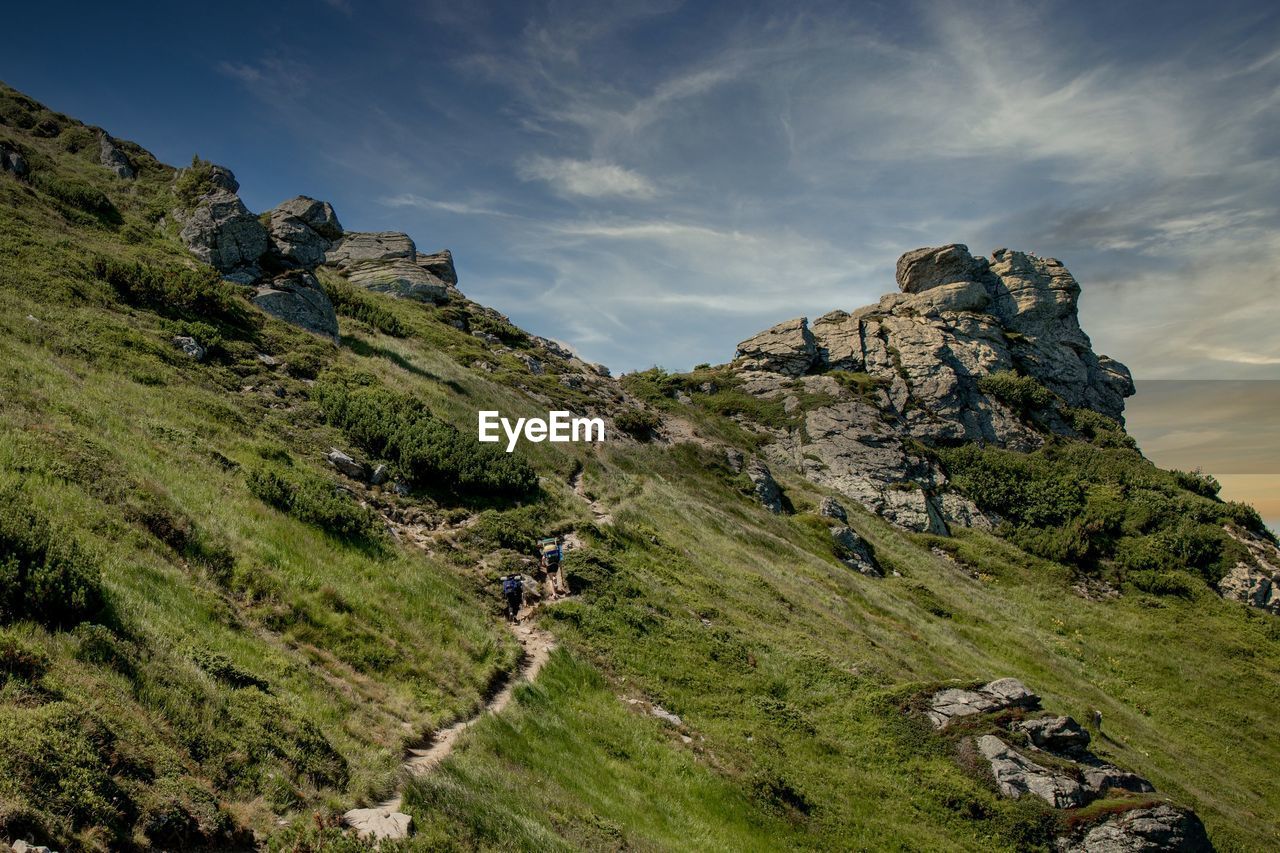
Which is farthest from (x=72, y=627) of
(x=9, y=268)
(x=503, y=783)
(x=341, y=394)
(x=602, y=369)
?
(x=602, y=369)

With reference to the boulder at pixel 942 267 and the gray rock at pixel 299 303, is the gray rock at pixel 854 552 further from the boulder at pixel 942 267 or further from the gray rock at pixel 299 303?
the boulder at pixel 942 267

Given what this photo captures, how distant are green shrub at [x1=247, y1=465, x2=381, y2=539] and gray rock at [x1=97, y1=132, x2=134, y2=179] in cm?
A: 4748

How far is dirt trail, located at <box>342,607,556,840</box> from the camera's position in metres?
8.05

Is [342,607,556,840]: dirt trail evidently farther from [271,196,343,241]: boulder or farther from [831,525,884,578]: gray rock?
[271,196,343,241]: boulder

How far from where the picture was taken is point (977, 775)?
17359 millimetres

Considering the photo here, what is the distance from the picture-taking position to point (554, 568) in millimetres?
21812

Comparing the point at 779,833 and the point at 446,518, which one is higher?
the point at 446,518

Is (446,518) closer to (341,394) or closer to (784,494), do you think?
(341,394)

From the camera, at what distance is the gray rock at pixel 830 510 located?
5028cm

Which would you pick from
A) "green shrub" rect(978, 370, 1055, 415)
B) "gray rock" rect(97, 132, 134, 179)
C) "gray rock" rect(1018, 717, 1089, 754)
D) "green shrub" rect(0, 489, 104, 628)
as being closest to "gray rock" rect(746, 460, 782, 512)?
"gray rock" rect(1018, 717, 1089, 754)

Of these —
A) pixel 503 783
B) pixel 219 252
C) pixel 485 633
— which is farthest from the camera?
pixel 219 252

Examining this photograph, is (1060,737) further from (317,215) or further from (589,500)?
(317,215)

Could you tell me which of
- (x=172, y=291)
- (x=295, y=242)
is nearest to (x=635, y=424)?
(x=295, y=242)

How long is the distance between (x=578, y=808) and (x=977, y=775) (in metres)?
12.3
